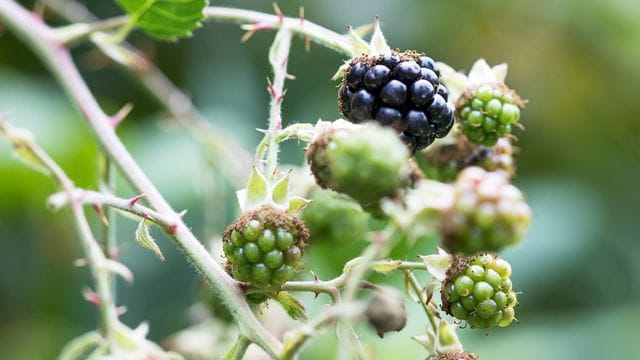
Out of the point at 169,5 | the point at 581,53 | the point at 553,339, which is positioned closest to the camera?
the point at 169,5

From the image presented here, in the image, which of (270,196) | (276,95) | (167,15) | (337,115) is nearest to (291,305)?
(270,196)

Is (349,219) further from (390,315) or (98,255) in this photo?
(390,315)

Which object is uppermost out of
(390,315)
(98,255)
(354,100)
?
(354,100)

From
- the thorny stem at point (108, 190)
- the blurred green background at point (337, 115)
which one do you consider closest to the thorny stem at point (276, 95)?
the thorny stem at point (108, 190)

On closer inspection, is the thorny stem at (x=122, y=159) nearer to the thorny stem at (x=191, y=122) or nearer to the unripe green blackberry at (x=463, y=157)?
the thorny stem at (x=191, y=122)

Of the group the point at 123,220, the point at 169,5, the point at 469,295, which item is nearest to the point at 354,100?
the point at 469,295

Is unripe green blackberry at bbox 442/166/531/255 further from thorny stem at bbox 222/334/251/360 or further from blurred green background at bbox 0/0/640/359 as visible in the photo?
blurred green background at bbox 0/0/640/359

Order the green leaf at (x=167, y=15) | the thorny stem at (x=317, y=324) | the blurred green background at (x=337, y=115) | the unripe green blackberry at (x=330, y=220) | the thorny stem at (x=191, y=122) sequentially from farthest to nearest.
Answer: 1. the blurred green background at (x=337, y=115)
2. the thorny stem at (x=191, y=122)
3. the unripe green blackberry at (x=330, y=220)
4. the green leaf at (x=167, y=15)
5. the thorny stem at (x=317, y=324)
